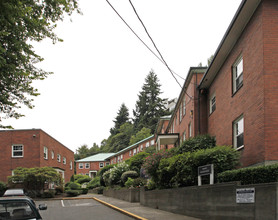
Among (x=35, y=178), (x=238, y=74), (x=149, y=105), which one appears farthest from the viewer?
(x=149, y=105)

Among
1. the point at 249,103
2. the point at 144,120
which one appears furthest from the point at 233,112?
the point at 144,120

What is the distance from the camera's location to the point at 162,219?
483 inches

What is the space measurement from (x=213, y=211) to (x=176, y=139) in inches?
755

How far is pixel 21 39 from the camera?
43.6ft

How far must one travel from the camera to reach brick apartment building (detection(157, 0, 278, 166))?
11292 mm

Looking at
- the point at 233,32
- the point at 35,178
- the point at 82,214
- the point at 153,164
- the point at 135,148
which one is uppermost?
the point at 233,32

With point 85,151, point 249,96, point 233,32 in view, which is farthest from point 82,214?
point 85,151

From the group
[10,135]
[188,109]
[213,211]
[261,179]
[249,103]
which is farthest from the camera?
[10,135]

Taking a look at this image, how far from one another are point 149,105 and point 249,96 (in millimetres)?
75057

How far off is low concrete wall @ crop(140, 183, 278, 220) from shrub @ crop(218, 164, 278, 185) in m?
0.47

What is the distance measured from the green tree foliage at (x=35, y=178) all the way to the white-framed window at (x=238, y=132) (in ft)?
68.3

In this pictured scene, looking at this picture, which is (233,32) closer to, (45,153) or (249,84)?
(249,84)

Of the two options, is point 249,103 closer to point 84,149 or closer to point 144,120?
point 144,120

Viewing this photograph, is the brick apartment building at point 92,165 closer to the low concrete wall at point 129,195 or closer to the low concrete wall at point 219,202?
the low concrete wall at point 129,195
